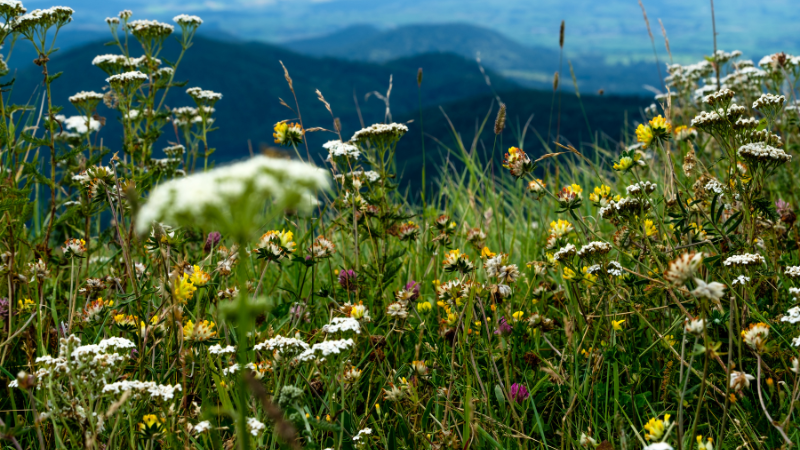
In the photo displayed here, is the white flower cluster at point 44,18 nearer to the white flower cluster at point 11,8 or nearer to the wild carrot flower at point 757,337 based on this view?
the white flower cluster at point 11,8

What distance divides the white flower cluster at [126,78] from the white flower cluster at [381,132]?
4.10ft

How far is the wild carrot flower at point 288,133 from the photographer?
88.1 inches

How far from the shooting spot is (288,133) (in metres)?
2.25

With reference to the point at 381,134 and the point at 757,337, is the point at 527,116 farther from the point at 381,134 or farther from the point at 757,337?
the point at 757,337

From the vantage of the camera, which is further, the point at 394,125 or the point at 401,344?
the point at 401,344

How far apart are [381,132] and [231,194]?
152 cm

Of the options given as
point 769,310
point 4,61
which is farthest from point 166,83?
point 769,310

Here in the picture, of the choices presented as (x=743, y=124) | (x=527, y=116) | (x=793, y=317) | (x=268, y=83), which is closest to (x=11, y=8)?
(x=743, y=124)

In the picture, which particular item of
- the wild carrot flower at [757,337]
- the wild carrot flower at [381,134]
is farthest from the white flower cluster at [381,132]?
the wild carrot flower at [757,337]

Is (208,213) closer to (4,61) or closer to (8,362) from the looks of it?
(8,362)

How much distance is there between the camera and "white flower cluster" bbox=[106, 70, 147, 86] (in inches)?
109

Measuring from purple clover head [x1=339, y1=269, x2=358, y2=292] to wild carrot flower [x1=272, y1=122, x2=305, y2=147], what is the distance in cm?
60

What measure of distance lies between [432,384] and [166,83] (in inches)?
99.9

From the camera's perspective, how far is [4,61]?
2.74 m
